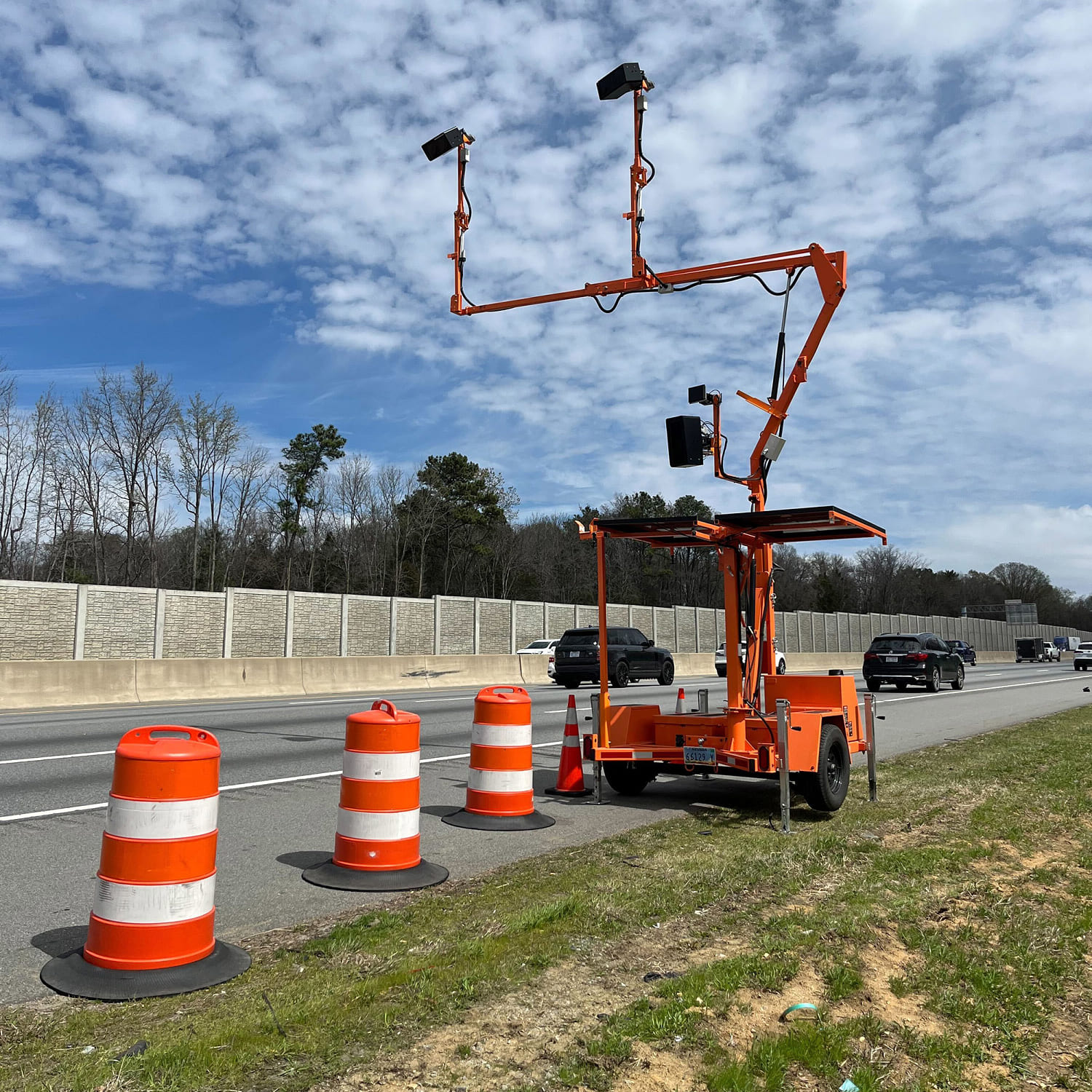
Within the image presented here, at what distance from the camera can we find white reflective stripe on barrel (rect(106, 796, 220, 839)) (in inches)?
180

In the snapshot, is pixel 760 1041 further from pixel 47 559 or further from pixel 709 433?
pixel 47 559

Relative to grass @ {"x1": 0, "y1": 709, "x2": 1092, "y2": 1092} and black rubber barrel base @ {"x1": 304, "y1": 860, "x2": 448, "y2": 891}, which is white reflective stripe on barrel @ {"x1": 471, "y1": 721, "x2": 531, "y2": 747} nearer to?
grass @ {"x1": 0, "y1": 709, "x2": 1092, "y2": 1092}

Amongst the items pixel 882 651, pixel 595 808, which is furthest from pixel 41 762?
pixel 882 651

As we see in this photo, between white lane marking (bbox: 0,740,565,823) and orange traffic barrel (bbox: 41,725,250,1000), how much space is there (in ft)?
14.0

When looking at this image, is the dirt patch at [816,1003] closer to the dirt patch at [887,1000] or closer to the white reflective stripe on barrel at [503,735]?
the dirt patch at [887,1000]

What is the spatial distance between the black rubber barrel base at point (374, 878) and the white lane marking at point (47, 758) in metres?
6.69

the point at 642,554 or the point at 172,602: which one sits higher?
the point at 642,554

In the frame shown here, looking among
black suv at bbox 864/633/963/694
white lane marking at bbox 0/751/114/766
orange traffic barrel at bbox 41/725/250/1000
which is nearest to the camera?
orange traffic barrel at bbox 41/725/250/1000

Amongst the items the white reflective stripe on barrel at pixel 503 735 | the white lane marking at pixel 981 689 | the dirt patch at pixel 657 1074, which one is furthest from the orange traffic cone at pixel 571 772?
the white lane marking at pixel 981 689

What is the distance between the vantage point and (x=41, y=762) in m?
11.5

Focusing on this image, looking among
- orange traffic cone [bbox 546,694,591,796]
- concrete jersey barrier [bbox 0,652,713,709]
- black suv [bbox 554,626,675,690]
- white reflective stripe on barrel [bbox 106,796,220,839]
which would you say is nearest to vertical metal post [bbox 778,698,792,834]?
orange traffic cone [bbox 546,694,591,796]

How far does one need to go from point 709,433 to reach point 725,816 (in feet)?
12.1

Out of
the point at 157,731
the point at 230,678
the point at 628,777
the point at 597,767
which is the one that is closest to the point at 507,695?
the point at 597,767

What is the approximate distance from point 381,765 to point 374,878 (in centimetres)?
74
